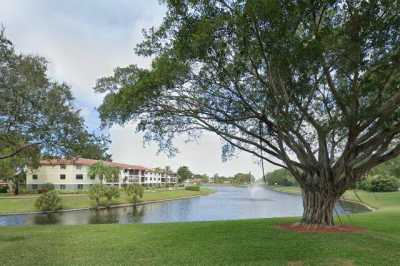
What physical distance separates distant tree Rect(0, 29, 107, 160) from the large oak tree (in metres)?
1.62

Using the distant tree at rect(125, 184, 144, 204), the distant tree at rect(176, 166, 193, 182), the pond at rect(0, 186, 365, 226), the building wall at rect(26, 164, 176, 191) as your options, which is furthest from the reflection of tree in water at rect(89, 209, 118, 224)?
the distant tree at rect(176, 166, 193, 182)

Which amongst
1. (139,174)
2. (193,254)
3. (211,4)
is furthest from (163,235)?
(139,174)

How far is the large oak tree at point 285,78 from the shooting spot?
25.1ft

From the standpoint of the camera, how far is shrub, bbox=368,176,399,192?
53.8 meters

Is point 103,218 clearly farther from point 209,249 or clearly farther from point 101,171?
point 101,171

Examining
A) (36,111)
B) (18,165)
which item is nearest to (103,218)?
(18,165)

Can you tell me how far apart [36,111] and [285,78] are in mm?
8542

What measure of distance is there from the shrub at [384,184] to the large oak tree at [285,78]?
159 feet

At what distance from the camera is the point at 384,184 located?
54000 millimetres

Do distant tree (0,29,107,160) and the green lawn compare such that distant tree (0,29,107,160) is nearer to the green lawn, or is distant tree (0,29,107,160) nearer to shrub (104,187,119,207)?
the green lawn

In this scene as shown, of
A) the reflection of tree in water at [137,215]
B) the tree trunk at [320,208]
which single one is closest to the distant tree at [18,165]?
the reflection of tree in water at [137,215]

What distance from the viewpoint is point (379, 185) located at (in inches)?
2141

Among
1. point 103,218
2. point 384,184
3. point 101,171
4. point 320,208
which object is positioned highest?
point 101,171

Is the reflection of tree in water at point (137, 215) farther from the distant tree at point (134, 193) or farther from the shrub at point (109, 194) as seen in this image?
the distant tree at point (134, 193)
